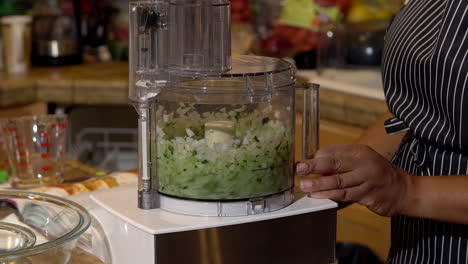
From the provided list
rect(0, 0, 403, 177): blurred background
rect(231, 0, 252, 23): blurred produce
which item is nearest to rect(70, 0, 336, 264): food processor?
rect(0, 0, 403, 177): blurred background

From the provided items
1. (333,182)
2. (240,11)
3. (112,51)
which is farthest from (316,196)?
(112,51)

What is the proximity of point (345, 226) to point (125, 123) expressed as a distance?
4.16 ft

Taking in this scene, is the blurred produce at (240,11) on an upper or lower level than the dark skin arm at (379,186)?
upper

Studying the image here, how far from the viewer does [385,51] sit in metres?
1.25

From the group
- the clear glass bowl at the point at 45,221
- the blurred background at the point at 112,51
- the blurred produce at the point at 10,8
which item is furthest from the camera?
the blurred produce at the point at 10,8

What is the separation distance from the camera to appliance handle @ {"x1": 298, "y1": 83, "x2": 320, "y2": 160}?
3.48ft

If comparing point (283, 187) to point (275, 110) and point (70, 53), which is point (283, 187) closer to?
point (275, 110)

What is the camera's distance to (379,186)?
1.01m

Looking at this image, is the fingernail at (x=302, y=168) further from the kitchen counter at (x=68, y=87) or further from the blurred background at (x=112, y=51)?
the kitchen counter at (x=68, y=87)

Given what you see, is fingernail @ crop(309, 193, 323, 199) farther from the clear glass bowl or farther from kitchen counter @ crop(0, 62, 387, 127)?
kitchen counter @ crop(0, 62, 387, 127)

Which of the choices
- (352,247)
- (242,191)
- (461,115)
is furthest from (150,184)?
(352,247)

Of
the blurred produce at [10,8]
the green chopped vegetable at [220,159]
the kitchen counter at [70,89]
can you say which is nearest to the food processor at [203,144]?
the green chopped vegetable at [220,159]

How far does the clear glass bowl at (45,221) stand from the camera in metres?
0.92

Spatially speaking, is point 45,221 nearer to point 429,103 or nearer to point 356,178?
point 356,178
